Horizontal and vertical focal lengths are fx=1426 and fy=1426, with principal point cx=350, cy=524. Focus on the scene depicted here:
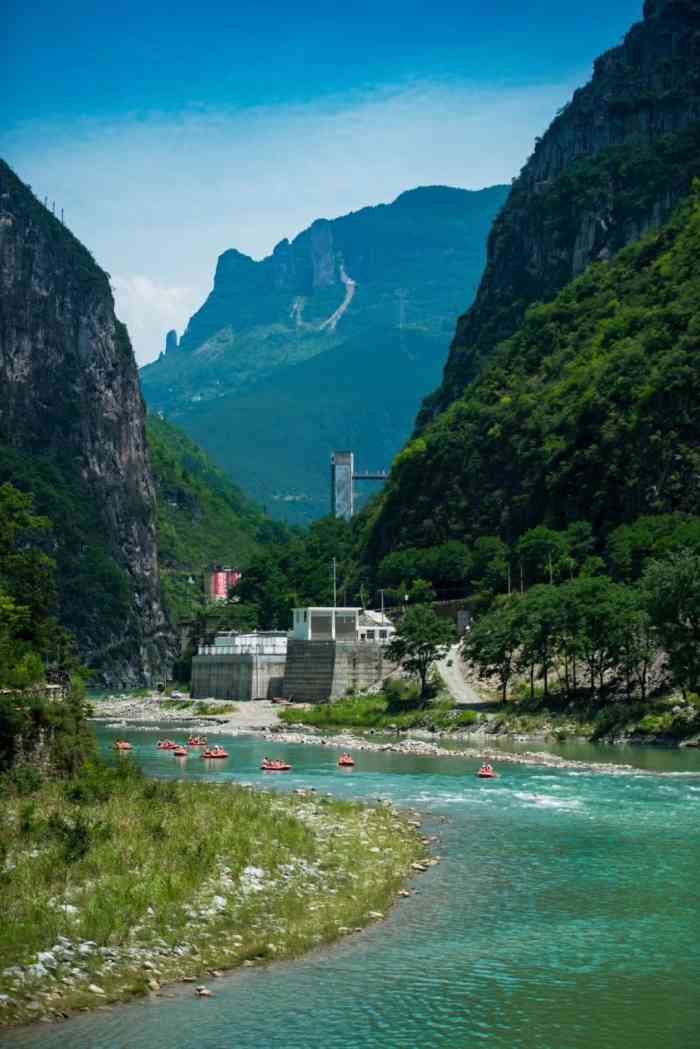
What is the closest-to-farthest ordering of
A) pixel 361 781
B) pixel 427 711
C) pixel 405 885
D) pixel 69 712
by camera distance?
pixel 405 885, pixel 69 712, pixel 361 781, pixel 427 711

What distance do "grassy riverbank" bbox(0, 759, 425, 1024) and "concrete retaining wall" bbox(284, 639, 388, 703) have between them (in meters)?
92.3

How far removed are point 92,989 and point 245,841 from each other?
1471cm

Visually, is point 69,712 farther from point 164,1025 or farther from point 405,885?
point 164,1025

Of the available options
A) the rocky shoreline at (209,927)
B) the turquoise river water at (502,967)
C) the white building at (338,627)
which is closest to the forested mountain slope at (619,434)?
the white building at (338,627)

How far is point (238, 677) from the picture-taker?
171500mm

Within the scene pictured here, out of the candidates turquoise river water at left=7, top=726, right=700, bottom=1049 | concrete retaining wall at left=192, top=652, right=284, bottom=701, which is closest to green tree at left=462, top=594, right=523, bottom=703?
concrete retaining wall at left=192, top=652, right=284, bottom=701

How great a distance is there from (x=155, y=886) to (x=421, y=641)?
94.6 m

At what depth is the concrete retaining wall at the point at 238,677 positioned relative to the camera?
166125mm

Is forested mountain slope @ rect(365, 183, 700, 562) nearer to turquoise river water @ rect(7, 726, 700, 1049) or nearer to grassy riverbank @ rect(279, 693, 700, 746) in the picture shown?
grassy riverbank @ rect(279, 693, 700, 746)

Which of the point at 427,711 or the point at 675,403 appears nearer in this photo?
the point at 427,711

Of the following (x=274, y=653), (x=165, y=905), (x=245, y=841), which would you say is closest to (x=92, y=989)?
(x=165, y=905)

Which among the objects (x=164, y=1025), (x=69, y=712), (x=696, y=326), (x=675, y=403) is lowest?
(x=164, y=1025)

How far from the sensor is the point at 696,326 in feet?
551

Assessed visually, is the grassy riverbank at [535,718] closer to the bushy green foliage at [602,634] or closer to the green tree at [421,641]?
the bushy green foliage at [602,634]
